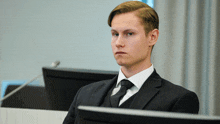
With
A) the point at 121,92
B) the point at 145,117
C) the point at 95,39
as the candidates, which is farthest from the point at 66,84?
the point at 95,39

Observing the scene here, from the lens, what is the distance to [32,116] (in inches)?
42.5

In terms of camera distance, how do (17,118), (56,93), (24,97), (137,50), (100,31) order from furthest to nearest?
(100,31) → (24,97) → (56,93) → (17,118) → (137,50)

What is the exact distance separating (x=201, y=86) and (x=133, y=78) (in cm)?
174

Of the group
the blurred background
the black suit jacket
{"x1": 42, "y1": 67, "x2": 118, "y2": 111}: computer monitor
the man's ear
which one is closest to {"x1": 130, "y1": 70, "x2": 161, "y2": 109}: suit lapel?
the black suit jacket

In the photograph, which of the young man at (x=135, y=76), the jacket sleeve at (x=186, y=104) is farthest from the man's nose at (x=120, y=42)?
the jacket sleeve at (x=186, y=104)

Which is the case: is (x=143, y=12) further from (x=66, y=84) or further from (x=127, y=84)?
(x=66, y=84)

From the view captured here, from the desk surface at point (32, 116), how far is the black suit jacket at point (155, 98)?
0.13 m

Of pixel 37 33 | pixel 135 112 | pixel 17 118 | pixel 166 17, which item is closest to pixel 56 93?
pixel 17 118

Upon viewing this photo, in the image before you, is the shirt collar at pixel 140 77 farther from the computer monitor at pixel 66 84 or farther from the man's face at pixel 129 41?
the computer monitor at pixel 66 84

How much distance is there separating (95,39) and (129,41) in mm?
1931

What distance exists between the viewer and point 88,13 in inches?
111

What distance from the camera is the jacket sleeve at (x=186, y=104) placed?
807 mm

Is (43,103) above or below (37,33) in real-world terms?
below

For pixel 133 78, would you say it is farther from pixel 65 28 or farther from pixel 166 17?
pixel 65 28
